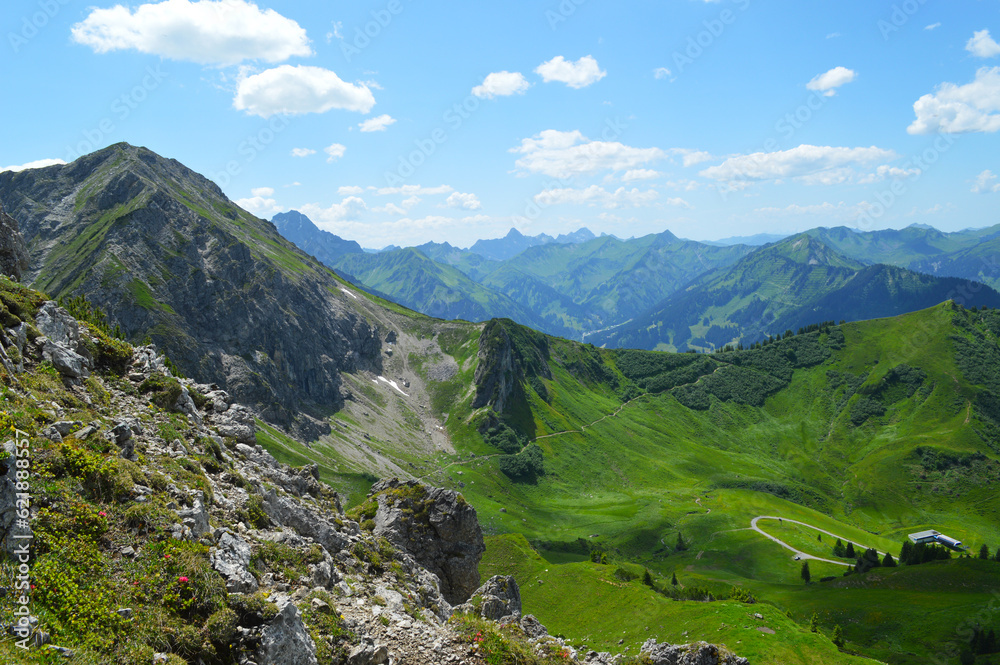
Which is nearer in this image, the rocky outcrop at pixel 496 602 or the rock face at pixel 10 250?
the rocky outcrop at pixel 496 602

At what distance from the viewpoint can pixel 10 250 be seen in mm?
41062

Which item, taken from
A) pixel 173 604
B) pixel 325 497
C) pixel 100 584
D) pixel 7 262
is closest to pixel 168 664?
pixel 173 604

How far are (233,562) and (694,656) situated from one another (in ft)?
86.5

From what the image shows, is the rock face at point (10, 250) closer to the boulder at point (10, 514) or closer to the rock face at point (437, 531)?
the boulder at point (10, 514)

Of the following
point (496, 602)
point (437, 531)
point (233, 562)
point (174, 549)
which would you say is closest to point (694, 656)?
point (496, 602)

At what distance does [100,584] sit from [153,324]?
8691 inches

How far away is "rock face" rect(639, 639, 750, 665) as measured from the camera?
30.5 metres

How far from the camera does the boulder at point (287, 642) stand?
16938 mm

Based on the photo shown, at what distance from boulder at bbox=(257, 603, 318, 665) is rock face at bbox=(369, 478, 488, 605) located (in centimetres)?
3056

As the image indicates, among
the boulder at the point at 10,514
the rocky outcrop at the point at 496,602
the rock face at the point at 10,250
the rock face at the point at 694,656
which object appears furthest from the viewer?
the rock face at the point at 10,250

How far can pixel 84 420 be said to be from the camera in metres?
22.0

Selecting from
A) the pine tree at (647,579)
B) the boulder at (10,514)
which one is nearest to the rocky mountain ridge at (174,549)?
the boulder at (10,514)

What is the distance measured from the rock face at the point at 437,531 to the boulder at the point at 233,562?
93.7 ft

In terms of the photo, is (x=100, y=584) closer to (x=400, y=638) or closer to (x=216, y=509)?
(x=216, y=509)
